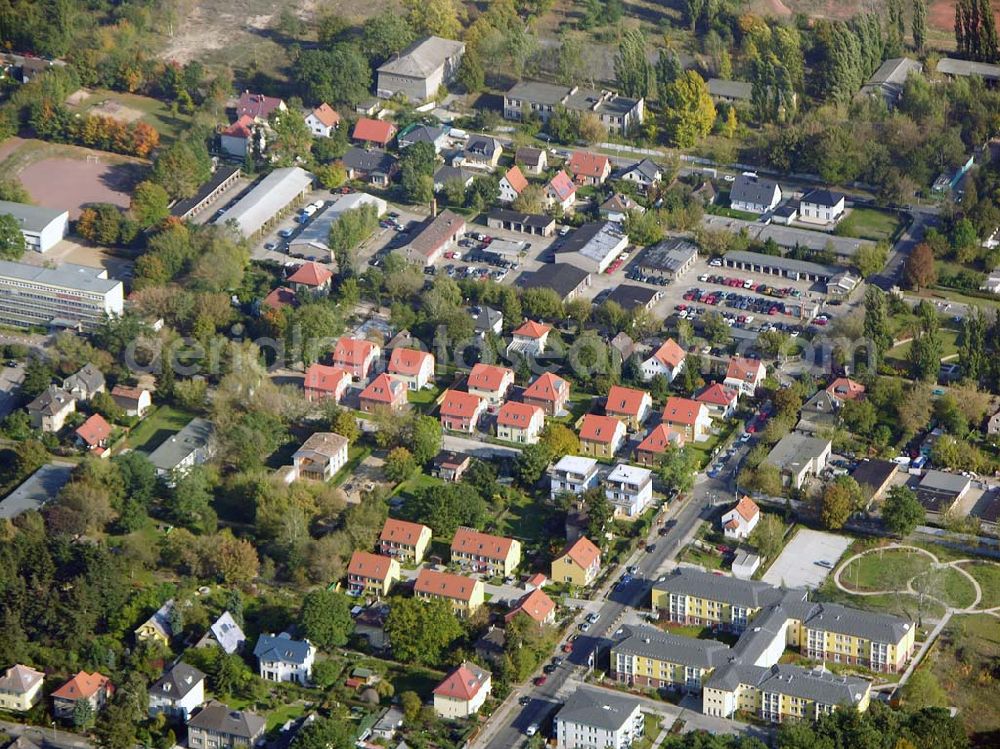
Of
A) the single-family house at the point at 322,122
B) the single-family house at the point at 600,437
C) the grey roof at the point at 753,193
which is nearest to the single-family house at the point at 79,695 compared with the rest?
the single-family house at the point at 600,437

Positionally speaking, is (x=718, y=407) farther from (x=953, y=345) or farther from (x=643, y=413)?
(x=953, y=345)

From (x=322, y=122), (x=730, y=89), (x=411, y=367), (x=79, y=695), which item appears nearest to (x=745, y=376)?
(x=411, y=367)

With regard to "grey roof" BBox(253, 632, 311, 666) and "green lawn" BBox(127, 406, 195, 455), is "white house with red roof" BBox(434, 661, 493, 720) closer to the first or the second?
"grey roof" BBox(253, 632, 311, 666)

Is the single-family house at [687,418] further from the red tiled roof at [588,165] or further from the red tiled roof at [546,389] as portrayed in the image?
the red tiled roof at [588,165]

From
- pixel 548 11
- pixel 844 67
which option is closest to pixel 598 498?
pixel 844 67

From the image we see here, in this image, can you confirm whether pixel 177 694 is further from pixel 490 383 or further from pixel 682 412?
pixel 682 412
